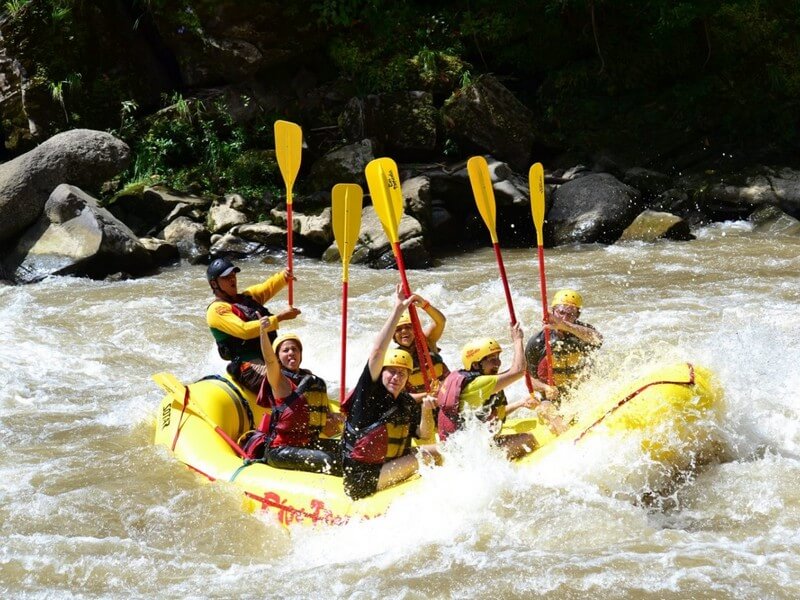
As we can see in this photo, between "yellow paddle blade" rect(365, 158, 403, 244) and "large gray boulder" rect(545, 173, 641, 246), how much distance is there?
5787mm

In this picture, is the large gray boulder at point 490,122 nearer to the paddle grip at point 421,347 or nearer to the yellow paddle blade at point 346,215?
the yellow paddle blade at point 346,215

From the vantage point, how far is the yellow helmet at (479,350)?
423 centimetres

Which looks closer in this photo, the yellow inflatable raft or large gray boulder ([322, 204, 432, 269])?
the yellow inflatable raft

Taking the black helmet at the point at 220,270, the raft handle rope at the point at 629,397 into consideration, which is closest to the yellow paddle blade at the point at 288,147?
the black helmet at the point at 220,270

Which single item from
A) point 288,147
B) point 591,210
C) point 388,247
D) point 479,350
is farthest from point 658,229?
point 479,350

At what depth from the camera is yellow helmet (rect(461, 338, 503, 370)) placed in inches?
166

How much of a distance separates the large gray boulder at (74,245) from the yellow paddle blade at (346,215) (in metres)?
4.80

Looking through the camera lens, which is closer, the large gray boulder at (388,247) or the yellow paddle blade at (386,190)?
the yellow paddle blade at (386,190)

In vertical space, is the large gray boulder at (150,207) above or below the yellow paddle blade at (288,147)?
below

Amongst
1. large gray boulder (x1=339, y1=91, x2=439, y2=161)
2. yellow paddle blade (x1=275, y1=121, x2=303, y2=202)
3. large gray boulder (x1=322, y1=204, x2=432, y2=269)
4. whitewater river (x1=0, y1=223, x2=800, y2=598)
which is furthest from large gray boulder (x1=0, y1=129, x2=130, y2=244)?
yellow paddle blade (x1=275, y1=121, x2=303, y2=202)

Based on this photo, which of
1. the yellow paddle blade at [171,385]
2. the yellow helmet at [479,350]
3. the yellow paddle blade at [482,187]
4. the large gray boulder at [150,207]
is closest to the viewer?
the yellow helmet at [479,350]

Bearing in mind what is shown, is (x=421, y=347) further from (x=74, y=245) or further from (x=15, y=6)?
(x=15, y=6)

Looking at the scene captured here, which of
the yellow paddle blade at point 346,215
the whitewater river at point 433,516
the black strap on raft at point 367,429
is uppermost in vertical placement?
the yellow paddle blade at point 346,215

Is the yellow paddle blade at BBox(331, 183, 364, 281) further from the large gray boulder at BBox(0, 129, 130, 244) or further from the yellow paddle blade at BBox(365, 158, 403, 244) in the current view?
the large gray boulder at BBox(0, 129, 130, 244)
